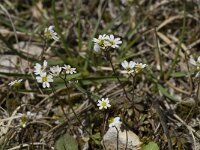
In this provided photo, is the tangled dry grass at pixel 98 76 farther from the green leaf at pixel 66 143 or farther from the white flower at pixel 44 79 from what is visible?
the white flower at pixel 44 79

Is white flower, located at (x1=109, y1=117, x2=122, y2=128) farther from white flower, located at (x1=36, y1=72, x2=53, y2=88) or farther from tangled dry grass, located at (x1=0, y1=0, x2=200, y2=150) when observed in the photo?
white flower, located at (x1=36, y1=72, x2=53, y2=88)

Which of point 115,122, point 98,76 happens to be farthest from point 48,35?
point 115,122

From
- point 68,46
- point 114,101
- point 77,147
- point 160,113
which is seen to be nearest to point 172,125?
point 160,113

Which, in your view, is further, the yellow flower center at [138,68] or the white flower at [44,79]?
the yellow flower center at [138,68]

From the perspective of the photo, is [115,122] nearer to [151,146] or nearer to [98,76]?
[151,146]

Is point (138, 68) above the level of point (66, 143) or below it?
above

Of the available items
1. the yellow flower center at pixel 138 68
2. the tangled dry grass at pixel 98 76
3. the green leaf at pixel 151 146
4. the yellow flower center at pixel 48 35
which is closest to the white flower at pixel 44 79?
the tangled dry grass at pixel 98 76

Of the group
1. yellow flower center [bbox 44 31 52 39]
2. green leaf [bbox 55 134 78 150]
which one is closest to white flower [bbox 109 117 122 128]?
green leaf [bbox 55 134 78 150]

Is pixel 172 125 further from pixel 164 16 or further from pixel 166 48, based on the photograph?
pixel 164 16

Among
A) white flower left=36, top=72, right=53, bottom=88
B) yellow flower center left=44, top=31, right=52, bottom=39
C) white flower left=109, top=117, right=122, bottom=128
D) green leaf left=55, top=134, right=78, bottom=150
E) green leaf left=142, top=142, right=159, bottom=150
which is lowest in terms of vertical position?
green leaf left=142, top=142, right=159, bottom=150
